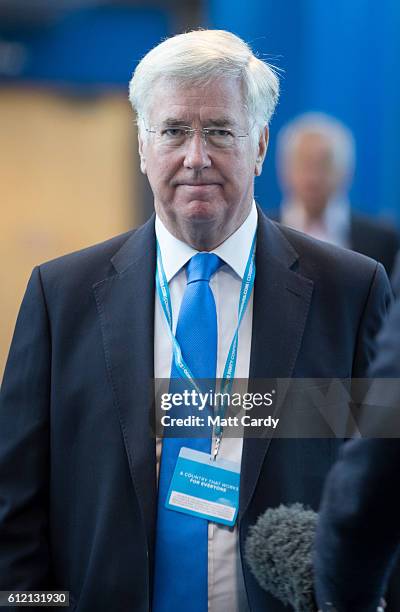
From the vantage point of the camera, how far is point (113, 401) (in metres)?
2.29

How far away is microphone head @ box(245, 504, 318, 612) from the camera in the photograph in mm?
1760

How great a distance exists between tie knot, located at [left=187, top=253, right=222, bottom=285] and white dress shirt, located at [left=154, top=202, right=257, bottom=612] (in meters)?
0.02

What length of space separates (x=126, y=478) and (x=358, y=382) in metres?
0.56

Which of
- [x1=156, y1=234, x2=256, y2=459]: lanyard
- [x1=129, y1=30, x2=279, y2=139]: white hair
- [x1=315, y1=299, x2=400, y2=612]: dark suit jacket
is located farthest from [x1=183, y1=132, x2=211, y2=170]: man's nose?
[x1=315, y1=299, x2=400, y2=612]: dark suit jacket

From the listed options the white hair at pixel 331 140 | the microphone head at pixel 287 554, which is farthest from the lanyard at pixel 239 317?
the white hair at pixel 331 140

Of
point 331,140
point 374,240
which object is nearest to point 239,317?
point 374,240

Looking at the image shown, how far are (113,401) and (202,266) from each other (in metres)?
0.37

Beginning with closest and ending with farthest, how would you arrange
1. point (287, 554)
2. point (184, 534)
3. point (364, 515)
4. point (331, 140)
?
1. point (364, 515)
2. point (287, 554)
3. point (184, 534)
4. point (331, 140)

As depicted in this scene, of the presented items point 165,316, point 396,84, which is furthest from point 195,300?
point 396,84

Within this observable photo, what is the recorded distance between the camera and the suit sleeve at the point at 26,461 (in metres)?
2.34

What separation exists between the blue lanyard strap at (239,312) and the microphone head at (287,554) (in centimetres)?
40

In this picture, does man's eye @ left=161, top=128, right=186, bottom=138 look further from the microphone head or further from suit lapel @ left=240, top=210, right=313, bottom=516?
the microphone head

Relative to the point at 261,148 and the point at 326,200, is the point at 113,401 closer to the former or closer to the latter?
the point at 261,148

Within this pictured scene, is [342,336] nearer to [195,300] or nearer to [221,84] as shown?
[195,300]
